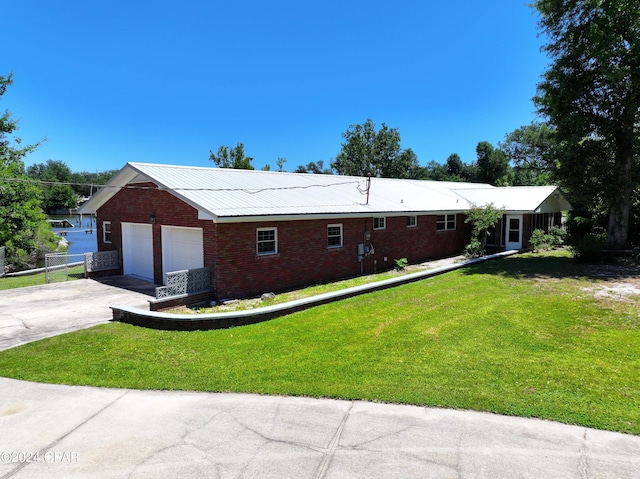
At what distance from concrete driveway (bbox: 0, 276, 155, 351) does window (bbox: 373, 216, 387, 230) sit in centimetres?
881

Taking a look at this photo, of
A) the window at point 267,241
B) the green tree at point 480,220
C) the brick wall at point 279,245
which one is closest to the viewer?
the brick wall at point 279,245

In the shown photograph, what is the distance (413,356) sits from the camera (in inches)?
275

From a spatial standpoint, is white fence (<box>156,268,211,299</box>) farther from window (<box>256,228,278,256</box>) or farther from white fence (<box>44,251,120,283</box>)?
white fence (<box>44,251,120,283</box>)

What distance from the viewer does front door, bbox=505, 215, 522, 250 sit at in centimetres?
2097

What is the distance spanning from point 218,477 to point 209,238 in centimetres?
837

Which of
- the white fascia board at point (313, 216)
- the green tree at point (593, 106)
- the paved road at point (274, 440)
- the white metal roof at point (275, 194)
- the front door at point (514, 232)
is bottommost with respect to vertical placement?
the paved road at point (274, 440)

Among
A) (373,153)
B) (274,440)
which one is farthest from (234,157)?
(274,440)

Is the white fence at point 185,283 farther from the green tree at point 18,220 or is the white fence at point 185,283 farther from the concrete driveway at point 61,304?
the green tree at point 18,220

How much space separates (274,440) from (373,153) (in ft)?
174

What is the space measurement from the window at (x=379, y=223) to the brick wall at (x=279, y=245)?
Result: 0.19m

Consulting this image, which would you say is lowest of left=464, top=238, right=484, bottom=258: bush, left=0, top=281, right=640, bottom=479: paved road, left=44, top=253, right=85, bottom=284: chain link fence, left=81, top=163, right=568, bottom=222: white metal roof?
left=0, top=281, right=640, bottom=479: paved road

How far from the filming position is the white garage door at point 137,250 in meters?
15.4

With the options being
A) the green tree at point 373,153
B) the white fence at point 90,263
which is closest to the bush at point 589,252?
the white fence at point 90,263

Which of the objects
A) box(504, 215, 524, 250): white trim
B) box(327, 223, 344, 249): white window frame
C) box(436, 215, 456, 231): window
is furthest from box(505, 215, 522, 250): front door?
box(327, 223, 344, 249): white window frame
